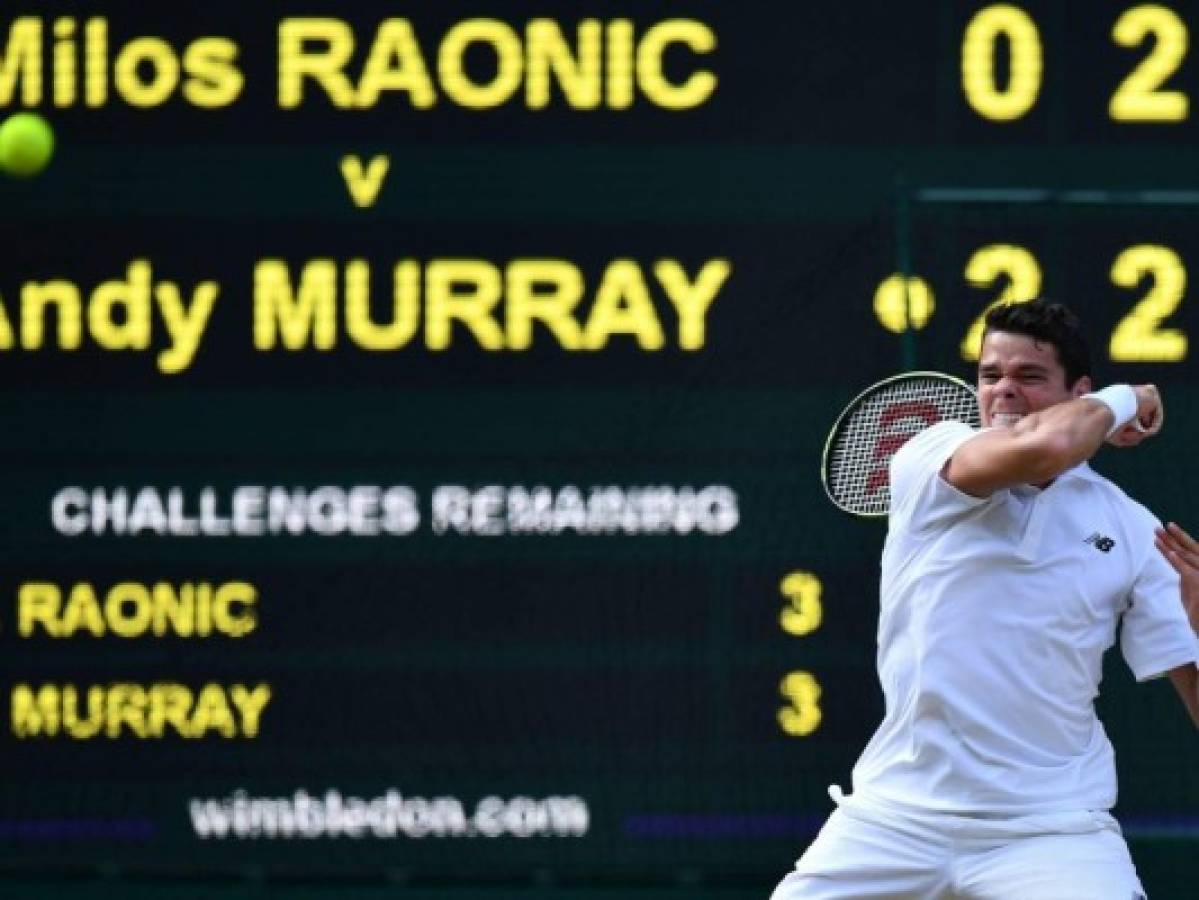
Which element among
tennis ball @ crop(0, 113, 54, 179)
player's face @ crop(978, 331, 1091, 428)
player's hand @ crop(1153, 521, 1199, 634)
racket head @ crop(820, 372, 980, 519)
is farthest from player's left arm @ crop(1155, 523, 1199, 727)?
tennis ball @ crop(0, 113, 54, 179)

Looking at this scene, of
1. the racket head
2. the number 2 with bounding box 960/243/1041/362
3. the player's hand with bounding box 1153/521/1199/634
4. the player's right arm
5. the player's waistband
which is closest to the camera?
the player's right arm

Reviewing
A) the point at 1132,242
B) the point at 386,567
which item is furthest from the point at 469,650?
the point at 1132,242

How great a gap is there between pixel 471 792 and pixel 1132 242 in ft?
6.02

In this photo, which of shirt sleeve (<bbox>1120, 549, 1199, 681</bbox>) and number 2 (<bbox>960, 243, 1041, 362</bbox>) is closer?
shirt sleeve (<bbox>1120, 549, 1199, 681</bbox>)

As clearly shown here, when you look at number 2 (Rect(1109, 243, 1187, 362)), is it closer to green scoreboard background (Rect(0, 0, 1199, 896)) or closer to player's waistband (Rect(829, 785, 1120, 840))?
green scoreboard background (Rect(0, 0, 1199, 896))

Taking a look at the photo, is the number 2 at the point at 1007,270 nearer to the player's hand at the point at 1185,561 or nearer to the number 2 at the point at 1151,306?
the number 2 at the point at 1151,306

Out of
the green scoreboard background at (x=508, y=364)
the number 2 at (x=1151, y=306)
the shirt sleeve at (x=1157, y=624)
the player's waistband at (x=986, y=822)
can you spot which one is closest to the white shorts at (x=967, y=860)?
the player's waistband at (x=986, y=822)

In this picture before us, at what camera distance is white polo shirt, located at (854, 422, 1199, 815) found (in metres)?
4.79

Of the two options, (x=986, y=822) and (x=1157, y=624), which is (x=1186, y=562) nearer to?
(x=1157, y=624)

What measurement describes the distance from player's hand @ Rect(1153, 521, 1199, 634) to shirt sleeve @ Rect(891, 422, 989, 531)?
12.1 inches

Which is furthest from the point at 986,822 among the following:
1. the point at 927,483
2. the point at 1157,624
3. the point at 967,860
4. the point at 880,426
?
the point at 880,426

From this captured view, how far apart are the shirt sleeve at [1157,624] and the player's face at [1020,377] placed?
1.02 ft

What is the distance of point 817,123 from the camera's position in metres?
6.57

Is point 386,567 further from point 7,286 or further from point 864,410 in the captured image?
point 864,410
